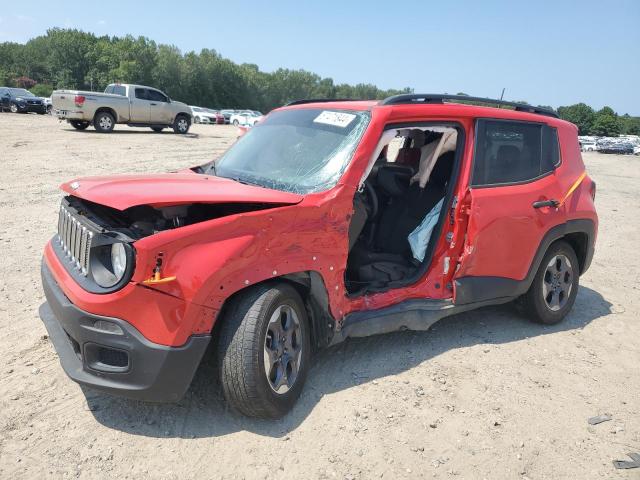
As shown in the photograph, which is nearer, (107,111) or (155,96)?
(107,111)

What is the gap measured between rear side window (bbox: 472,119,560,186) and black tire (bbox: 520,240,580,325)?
0.78 m

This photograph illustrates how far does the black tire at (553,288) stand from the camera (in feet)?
15.3

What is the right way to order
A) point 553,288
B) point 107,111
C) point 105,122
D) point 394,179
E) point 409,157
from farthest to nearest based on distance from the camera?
point 105,122
point 107,111
point 409,157
point 553,288
point 394,179

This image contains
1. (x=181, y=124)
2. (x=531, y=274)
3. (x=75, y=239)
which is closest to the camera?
(x=75, y=239)

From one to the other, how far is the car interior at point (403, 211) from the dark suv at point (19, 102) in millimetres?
32127

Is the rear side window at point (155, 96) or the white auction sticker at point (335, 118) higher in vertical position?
the rear side window at point (155, 96)

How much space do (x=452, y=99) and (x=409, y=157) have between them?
1050mm

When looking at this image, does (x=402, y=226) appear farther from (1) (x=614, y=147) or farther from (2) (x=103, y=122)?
(1) (x=614, y=147)

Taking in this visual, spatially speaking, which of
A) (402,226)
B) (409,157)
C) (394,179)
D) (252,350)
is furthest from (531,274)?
(252,350)

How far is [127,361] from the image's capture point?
261 cm

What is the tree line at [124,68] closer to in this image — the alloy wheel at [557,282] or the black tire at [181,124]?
the black tire at [181,124]

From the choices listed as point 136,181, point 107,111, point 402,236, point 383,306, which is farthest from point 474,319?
point 107,111

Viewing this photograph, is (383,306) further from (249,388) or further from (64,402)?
(64,402)

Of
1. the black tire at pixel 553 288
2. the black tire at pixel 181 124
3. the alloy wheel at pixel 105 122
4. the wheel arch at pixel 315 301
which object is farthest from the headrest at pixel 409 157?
the black tire at pixel 181 124
